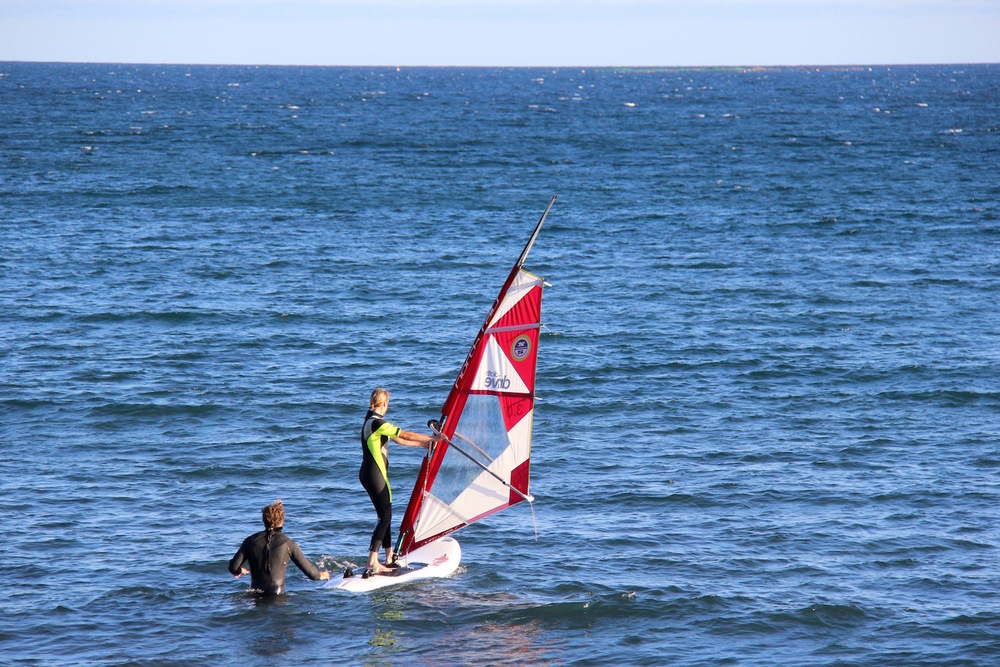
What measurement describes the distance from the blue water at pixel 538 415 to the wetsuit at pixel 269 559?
1.12 feet

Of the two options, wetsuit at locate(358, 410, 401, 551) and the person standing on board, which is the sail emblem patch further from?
wetsuit at locate(358, 410, 401, 551)

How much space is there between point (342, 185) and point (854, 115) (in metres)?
84.2

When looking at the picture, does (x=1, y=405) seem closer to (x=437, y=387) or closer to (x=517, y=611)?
(x=437, y=387)

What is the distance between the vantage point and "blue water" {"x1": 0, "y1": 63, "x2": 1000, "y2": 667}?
514 inches

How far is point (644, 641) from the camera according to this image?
41.7 ft

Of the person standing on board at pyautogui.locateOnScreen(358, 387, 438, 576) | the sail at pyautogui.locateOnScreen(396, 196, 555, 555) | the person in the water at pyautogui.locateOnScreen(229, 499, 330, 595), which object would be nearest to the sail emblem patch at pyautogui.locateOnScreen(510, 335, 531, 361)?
the sail at pyautogui.locateOnScreen(396, 196, 555, 555)

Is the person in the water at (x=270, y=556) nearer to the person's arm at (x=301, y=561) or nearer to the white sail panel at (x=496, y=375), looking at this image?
the person's arm at (x=301, y=561)

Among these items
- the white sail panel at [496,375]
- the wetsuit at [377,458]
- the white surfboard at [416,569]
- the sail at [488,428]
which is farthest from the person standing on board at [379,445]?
the white sail panel at [496,375]

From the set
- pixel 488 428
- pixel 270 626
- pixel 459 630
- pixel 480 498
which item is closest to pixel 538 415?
pixel 480 498

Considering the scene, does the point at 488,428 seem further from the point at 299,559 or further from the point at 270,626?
the point at 270,626

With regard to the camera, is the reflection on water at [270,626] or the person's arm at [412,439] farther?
the person's arm at [412,439]

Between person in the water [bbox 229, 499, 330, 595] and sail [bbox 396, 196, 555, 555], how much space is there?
5.56ft

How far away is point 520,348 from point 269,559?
4.05 meters

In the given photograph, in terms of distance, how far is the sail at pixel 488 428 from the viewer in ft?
40.9
